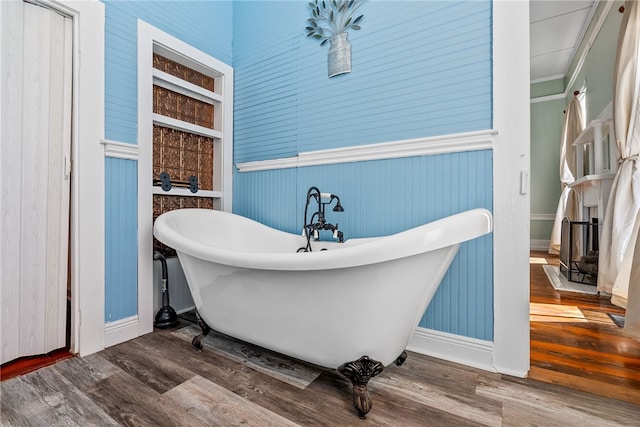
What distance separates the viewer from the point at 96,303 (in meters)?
1.52

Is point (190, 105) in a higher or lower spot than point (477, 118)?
higher

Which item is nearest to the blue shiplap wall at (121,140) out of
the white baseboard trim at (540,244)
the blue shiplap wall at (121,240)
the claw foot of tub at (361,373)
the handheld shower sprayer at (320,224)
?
the blue shiplap wall at (121,240)

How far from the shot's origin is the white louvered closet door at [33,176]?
1303mm

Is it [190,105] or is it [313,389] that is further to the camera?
[190,105]

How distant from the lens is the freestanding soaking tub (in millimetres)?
918

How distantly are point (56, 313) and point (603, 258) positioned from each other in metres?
3.56

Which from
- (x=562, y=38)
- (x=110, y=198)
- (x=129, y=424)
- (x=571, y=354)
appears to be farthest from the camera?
(x=562, y=38)

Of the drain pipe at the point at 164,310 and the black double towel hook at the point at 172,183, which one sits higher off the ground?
the black double towel hook at the point at 172,183

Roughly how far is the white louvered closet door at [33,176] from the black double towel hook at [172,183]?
501 millimetres

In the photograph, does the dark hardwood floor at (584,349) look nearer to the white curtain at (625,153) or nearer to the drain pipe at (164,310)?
the white curtain at (625,153)

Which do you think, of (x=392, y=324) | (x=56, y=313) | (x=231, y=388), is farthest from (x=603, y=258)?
(x=56, y=313)

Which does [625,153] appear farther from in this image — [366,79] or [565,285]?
[366,79]

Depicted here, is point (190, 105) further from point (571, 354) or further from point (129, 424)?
point (571, 354)

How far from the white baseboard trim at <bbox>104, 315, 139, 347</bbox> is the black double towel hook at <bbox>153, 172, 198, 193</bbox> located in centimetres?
81
